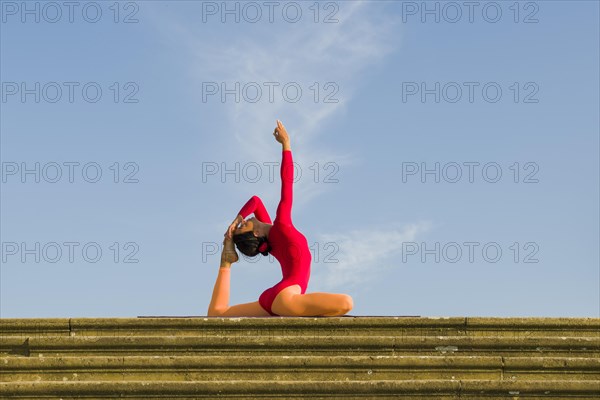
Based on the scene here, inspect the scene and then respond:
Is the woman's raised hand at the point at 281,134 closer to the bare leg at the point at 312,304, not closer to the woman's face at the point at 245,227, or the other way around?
the woman's face at the point at 245,227

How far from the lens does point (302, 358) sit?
7992 mm

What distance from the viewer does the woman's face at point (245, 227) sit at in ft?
34.5

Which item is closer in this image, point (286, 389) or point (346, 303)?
point (286, 389)

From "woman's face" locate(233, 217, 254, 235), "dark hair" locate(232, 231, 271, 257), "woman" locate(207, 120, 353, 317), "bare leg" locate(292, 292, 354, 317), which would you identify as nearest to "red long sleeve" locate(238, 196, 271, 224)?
"woman" locate(207, 120, 353, 317)

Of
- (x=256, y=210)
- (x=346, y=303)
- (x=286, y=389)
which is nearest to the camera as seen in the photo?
(x=286, y=389)

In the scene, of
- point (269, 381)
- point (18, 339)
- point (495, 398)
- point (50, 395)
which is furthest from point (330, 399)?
point (18, 339)

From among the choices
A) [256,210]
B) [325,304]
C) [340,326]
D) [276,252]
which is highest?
[256,210]

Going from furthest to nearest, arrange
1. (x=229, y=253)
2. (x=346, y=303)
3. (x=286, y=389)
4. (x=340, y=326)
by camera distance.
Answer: (x=229, y=253) → (x=346, y=303) → (x=340, y=326) → (x=286, y=389)

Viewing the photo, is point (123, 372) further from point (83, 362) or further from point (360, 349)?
point (360, 349)

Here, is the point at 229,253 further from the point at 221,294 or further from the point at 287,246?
the point at 287,246

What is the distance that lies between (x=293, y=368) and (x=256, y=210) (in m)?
3.24

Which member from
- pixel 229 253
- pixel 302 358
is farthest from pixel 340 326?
pixel 229 253

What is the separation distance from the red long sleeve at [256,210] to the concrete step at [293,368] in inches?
117

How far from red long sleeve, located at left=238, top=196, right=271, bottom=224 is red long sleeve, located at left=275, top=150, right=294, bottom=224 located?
17.8 inches
